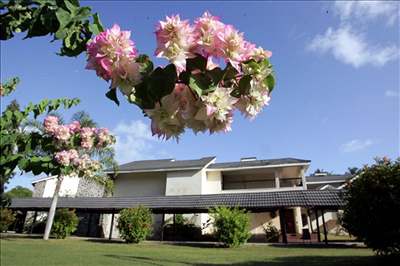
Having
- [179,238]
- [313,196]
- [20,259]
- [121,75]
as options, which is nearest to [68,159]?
[121,75]

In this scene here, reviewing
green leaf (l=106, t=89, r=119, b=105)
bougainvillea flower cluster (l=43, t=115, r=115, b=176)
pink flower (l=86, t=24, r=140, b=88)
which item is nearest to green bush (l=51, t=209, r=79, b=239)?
bougainvillea flower cluster (l=43, t=115, r=115, b=176)

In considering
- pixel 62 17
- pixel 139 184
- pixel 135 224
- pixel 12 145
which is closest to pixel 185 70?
pixel 62 17

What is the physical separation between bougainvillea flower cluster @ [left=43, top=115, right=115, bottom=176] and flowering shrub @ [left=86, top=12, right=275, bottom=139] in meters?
2.64

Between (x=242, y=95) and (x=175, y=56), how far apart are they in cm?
35

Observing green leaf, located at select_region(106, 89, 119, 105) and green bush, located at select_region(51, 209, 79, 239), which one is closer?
green leaf, located at select_region(106, 89, 119, 105)

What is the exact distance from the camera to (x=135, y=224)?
23578mm

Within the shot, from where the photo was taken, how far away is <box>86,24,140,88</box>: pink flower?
1.27 meters

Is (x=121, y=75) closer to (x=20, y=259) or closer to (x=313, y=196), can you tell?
(x=20, y=259)

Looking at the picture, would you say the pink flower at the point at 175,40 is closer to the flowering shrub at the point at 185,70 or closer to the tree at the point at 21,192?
the flowering shrub at the point at 185,70

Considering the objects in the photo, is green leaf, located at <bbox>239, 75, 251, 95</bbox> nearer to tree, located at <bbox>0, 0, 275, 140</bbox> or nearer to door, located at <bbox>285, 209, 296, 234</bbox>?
tree, located at <bbox>0, 0, 275, 140</bbox>

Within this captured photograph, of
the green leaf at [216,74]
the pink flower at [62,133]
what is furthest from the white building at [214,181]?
the green leaf at [216,74]

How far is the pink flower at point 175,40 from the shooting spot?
125cm

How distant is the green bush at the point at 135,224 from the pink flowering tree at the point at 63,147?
20.3m

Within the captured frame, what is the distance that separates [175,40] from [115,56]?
0.24 meters
